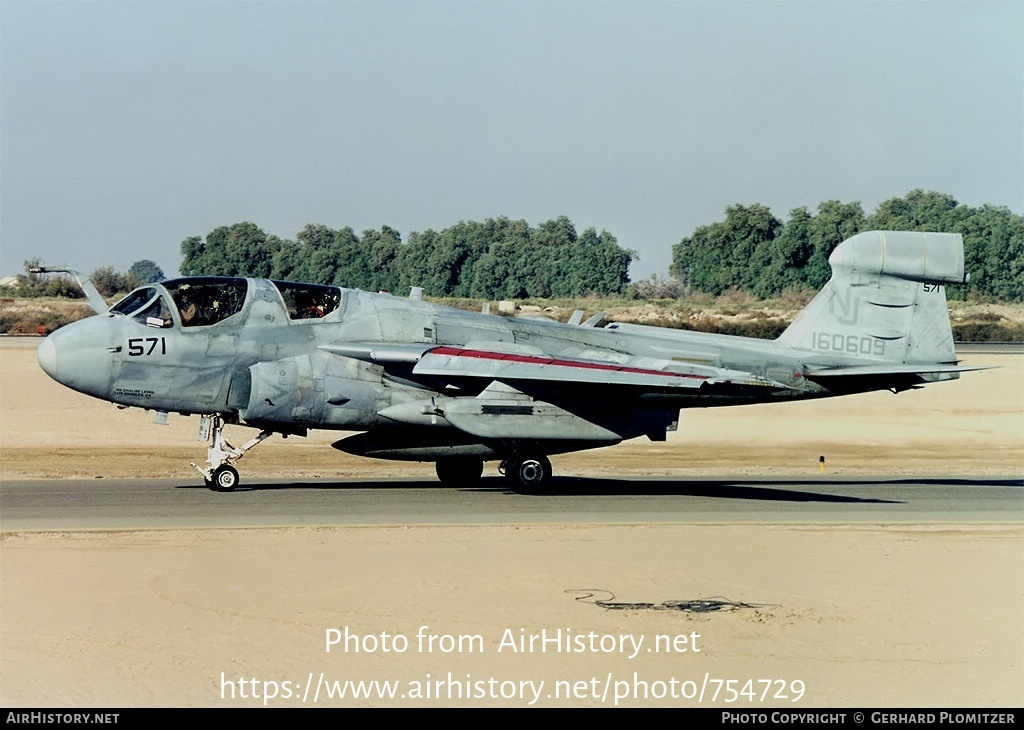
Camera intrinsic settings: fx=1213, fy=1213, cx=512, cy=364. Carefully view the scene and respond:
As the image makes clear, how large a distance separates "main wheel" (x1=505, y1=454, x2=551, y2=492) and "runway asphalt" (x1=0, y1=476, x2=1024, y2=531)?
0.18m

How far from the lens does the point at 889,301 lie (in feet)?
66.4

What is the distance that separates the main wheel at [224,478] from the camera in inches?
711

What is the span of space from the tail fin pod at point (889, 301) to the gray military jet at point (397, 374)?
280mm

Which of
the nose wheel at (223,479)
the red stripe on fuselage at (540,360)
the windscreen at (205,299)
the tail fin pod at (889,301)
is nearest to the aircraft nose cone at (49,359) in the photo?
the windscreen at (205,299)

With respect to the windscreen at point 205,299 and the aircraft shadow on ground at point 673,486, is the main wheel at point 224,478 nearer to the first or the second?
the aircraft shadow on ground at point 673,486

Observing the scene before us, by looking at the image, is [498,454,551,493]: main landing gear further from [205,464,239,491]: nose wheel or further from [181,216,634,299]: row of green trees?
[181,216,634,299]: row of green trees

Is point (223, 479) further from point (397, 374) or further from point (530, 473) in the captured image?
point (530, 473)

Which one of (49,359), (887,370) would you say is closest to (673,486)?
(887,370)

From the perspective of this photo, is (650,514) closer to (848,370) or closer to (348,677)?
(848,370)

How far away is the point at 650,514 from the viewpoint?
16125 millimetres

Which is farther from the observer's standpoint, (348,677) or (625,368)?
(625,368)
